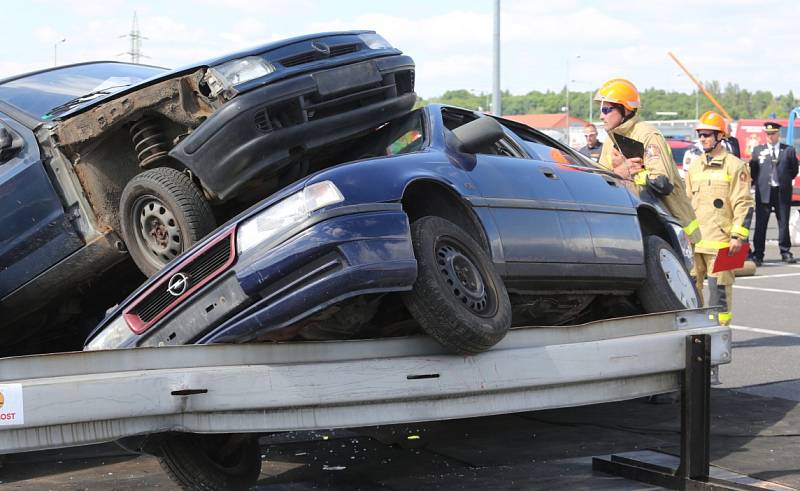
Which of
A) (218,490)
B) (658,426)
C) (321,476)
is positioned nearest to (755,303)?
(658,426)

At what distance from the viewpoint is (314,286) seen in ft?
14.0

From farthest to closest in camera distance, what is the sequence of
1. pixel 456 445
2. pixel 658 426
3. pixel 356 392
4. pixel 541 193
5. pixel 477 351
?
pixel 658 426, pixel 456 445, pixel 541 193, pixel 477 351, pixel 356 392

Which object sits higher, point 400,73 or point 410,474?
point 400,73

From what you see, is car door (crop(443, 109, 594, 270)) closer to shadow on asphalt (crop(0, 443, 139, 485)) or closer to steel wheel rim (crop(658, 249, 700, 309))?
steel wheel rim (crop(658, 249, 700, 309))

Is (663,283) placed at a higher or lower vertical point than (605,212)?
lower

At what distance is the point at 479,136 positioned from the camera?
5410 millimetres

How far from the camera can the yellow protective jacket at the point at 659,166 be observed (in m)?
7.50

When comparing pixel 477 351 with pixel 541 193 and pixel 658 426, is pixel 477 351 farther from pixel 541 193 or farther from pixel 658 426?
pixel 658 426

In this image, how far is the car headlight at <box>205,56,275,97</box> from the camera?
497 centimetres

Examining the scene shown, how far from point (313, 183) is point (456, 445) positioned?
2.28 meters

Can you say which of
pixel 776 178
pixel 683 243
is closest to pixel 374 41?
pixel 683 243

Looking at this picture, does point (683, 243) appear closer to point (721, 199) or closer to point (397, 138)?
point (397, 138)

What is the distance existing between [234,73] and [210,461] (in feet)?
5.54

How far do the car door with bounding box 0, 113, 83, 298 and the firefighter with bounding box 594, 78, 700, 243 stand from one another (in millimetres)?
3764
